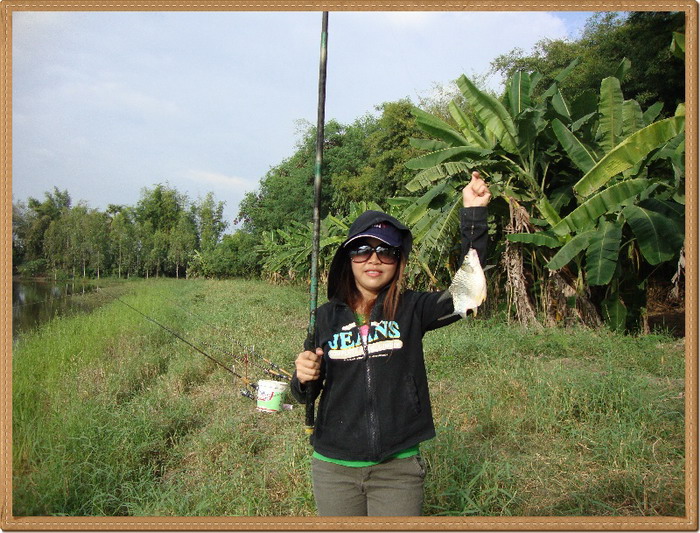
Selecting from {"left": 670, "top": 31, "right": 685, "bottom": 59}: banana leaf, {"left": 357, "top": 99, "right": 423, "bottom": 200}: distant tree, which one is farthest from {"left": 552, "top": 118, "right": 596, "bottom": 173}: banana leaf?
{"left": 357, "top": 99, "right": 423, "bottom": 200}: distant tree

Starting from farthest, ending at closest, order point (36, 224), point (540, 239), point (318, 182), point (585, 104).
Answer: point (585, 104)
point (540, 239)
point (36, 224)
point (318, 182)

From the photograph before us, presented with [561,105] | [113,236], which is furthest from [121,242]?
[561,105]

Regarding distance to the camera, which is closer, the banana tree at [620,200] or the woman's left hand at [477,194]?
the woman's left hand at [477,194]

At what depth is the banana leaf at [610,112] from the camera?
4.44m

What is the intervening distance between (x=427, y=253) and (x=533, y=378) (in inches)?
109

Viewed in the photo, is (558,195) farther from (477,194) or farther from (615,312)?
(477,194)

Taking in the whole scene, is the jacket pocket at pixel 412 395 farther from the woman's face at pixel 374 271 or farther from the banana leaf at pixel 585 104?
the banana leaf at pixel 585 104

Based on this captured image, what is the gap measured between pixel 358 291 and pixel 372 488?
0.60 metres

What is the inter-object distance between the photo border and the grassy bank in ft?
0.93

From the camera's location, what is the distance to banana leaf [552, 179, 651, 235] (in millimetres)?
4098

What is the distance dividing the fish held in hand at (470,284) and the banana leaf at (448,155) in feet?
14.2

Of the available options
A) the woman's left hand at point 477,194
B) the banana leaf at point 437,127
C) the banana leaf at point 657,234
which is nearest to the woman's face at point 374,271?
the woman's left hand at point 477,194

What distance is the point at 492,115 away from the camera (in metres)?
5.30

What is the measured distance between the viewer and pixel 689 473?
63.0 inches
